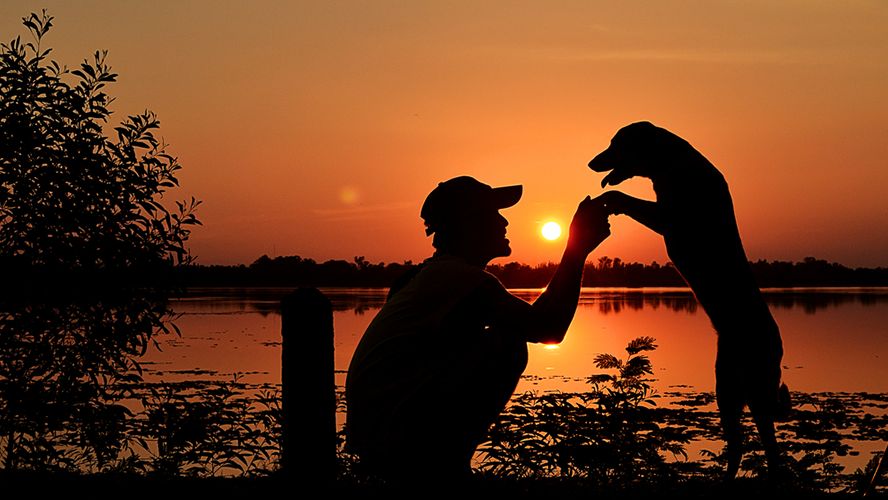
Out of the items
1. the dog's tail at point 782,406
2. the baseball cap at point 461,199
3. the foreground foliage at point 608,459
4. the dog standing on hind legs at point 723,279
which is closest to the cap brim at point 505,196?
the baseball cap at point 461,199

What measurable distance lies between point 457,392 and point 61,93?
14.9 ft

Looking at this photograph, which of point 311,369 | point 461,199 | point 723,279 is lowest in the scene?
point 311,369

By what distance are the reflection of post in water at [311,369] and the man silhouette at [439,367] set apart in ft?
1.87

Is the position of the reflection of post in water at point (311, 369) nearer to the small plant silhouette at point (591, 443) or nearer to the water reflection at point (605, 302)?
the small plant silhouette at point (591, 443)

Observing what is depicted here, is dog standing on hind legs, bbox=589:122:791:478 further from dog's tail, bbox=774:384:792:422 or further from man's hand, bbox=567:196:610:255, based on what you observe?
man's hand, bbox=567:196:610:255

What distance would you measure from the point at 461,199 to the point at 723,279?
1337mm

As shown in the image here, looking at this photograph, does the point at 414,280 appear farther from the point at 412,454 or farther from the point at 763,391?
the point at 763,391

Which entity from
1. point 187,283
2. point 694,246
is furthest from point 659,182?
point 187,283

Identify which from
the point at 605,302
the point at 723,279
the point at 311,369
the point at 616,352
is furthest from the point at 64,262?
the point at 605,302

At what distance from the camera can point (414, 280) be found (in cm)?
297

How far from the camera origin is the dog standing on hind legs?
3.22 meters

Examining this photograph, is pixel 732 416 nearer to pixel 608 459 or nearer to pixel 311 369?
pixel 608 459

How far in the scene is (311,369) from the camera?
140 inches

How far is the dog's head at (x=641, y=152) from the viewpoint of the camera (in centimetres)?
345
